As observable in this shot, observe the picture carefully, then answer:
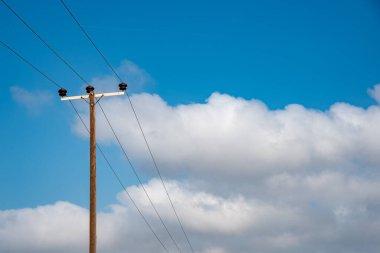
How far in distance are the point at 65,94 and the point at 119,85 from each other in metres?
2.15

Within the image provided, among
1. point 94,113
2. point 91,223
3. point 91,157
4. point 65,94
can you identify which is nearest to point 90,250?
point 91,223

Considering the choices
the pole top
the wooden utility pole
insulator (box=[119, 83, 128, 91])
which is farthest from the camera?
insulator (box=[119, 83, 128, 91])

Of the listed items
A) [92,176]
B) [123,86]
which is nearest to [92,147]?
[92,176]

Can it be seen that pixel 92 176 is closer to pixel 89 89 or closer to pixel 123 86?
pixel 89 89

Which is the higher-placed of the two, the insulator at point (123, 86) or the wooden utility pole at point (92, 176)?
the insulator at point (123, 86)

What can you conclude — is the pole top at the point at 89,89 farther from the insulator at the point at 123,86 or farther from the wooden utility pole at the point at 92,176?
A: the insulator at the point at 123,86

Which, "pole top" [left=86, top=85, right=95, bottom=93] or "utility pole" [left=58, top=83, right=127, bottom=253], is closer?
"utility pole" [left=58, top=83, right=127, bottom=253]

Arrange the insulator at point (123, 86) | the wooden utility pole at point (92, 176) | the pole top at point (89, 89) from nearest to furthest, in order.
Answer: the wooden utility pole at point (92, 176) < the pole top at point (89, 89) < the insulator at point (123, 86)

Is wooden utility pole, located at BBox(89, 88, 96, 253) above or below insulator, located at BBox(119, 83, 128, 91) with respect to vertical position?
below

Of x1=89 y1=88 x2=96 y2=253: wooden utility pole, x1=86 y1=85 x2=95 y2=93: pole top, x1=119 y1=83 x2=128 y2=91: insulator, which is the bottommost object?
x1=89 y1=88 x2=96 y2=253: wooden utility pole

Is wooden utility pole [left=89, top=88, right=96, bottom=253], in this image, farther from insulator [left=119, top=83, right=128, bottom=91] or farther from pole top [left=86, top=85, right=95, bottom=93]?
insulator [left=119, top=83, right=128, bottom=91]

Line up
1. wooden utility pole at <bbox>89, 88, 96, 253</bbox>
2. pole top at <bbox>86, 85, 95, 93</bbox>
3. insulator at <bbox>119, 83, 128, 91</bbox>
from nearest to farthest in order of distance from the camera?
wooden utility pole at <bbox>89, 88, 96, 253</bbox>
pole top at <bbox>86, 85, 95, 93</bbox>
insulator at <bbox>119, 83, 128, 91</bbox>

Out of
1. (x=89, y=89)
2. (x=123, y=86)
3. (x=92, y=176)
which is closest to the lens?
(x=92, y=176)

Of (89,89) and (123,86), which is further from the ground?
(123,86)
